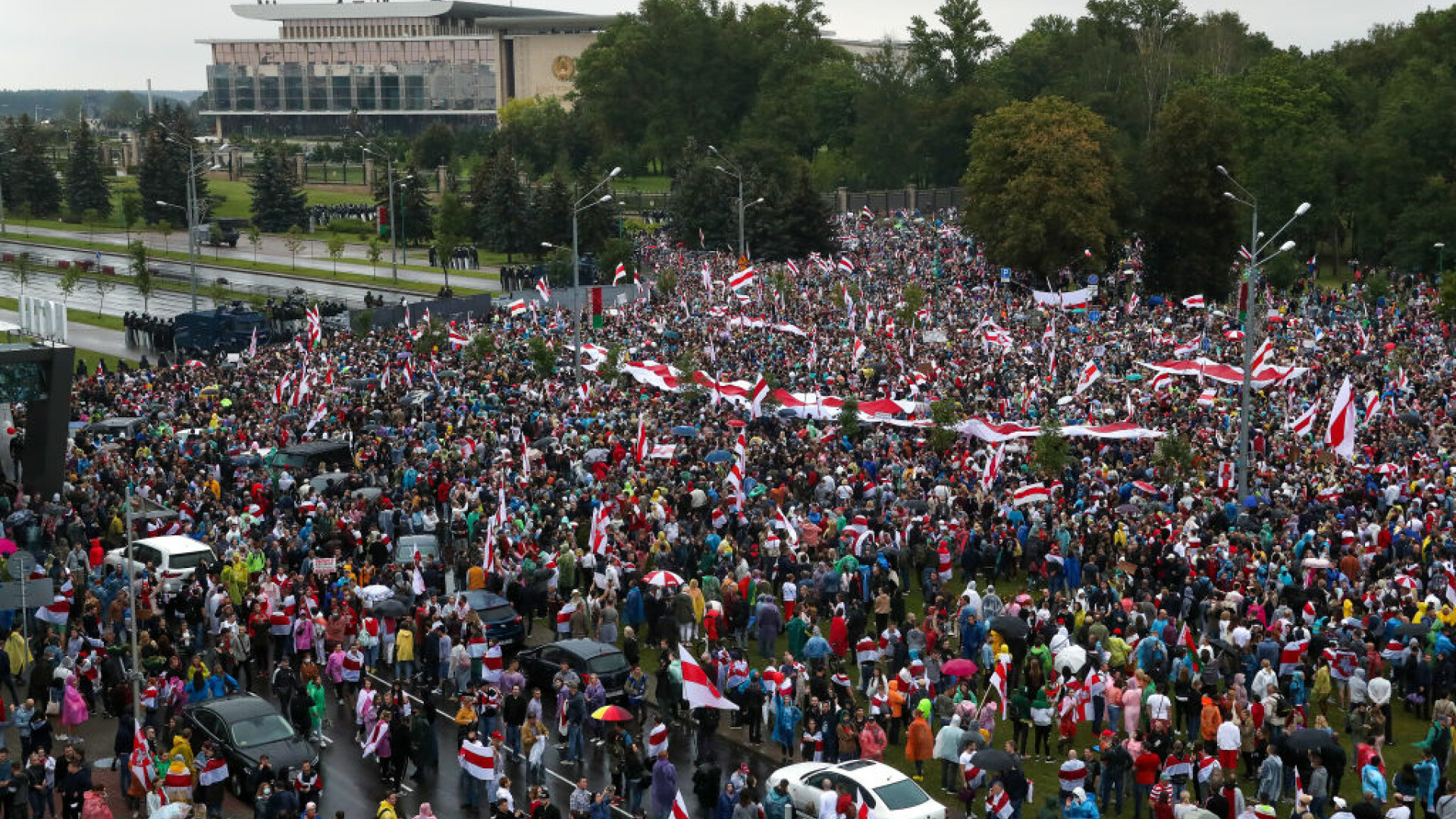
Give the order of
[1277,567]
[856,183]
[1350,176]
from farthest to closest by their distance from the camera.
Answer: [856,183] < [1350,176] < [1277,567]

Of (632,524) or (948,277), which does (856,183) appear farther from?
(632,524)

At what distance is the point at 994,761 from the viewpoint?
766 inches

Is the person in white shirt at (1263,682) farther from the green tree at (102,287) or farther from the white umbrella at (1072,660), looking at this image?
the green tree at (102,287)

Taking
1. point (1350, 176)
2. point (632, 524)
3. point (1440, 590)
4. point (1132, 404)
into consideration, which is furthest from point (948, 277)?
point (1440, 590)

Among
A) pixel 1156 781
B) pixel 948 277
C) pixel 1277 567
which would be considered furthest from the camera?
pixel 948 277

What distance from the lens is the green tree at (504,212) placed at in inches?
3521

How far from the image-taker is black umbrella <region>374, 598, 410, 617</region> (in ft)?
84.4

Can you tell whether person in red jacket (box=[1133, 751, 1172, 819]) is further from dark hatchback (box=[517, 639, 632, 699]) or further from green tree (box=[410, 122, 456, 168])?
green tree (box=[410, 122, 456, 168])

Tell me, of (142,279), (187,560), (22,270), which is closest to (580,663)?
(187,560)

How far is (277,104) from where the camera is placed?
190750 mm

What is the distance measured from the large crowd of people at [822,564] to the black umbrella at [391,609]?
0.09 meters

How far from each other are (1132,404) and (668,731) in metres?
19.8

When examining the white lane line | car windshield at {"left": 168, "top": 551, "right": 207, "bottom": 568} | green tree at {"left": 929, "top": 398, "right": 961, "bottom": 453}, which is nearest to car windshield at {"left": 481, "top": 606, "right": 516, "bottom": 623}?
the white lane line

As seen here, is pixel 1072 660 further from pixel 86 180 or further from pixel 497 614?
pixel 86 180
